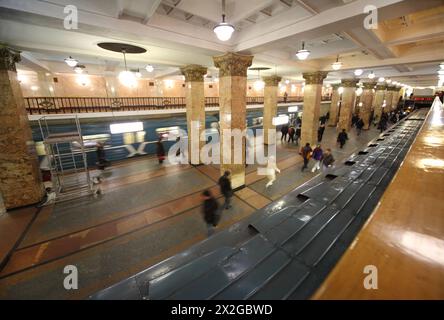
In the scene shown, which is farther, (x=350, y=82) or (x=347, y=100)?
(x=347, y=100)

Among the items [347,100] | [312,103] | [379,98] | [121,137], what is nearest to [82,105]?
[121,137]

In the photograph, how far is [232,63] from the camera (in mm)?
6012

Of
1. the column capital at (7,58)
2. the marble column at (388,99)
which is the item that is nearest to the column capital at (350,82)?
the marble column at (388,99)

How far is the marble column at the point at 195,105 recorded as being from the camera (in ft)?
29.1

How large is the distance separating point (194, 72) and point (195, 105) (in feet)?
4.93

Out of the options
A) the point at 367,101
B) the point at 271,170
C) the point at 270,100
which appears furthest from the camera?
the point at 367,101

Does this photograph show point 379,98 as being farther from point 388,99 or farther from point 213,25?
point 213,25

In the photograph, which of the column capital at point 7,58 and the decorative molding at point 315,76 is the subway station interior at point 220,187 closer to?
the column capital at point 7,58

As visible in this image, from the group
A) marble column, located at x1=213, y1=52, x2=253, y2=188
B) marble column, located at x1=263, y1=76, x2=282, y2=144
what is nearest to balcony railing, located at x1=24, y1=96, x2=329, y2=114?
marble column, located at x1=263, y1=76, x2=282, y2=144

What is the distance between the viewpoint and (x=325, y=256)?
2.00m

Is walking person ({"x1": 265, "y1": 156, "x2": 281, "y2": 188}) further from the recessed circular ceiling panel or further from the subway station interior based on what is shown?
the recessed circular ceiling panel

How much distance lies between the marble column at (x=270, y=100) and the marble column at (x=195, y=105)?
17.8 feet

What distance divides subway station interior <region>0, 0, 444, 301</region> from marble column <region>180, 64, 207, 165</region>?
0.06 meters
